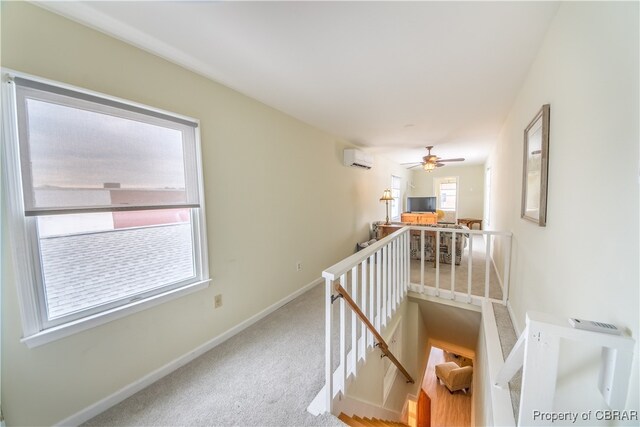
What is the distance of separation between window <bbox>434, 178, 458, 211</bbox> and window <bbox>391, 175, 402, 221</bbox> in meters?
1.88

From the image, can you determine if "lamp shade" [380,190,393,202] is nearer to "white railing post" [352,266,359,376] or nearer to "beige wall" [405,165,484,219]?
"white railing post" [352,266,359,376]

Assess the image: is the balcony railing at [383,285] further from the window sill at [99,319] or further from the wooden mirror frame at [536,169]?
the window sill at [99,319]

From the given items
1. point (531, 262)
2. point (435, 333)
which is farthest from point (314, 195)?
point (435, 333)

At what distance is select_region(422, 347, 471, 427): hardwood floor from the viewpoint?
14.6ft

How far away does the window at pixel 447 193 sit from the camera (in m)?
8.01

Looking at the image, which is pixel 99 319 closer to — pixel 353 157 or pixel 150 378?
pixel 150 378

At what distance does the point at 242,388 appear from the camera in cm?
167

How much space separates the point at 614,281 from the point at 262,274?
251 centimetres

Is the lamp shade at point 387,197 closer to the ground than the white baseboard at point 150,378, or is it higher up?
higher up

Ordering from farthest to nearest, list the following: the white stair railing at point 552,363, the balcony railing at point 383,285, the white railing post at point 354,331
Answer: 1. the white railing post at point 354,331
2. the balcony railing at point 383,285
3. the white stair railing at point 552,363

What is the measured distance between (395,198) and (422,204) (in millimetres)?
921

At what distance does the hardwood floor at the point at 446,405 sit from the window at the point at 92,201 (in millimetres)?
5430

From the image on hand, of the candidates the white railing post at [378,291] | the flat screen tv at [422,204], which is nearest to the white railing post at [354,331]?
the white railing post at [378,291]

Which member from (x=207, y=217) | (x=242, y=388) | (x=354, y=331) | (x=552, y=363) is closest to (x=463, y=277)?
(x=354, y=331)
